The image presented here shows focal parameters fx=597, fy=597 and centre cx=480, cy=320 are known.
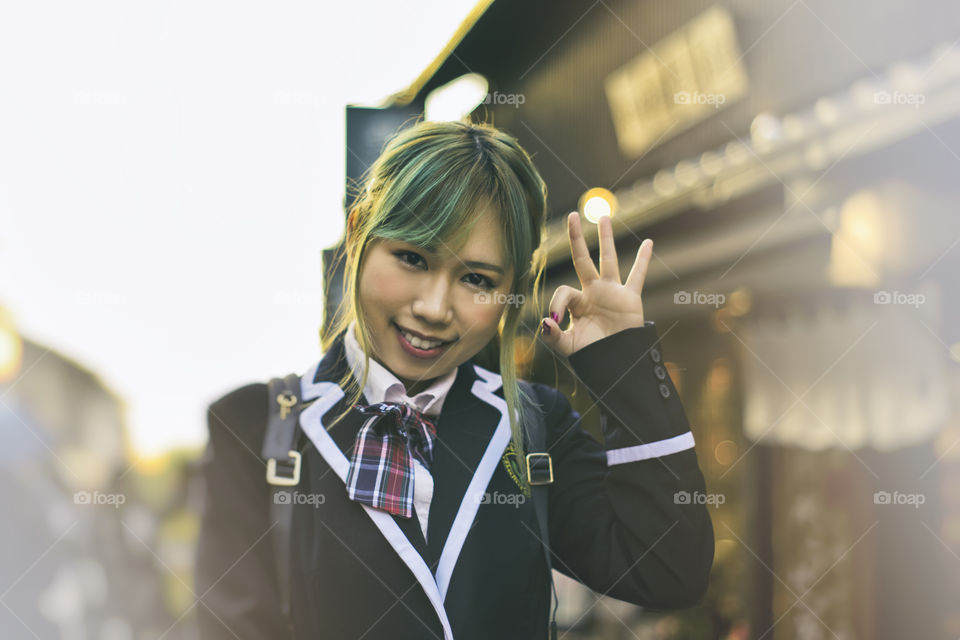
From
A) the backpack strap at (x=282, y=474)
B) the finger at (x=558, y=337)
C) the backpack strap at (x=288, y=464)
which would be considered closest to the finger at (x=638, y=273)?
the finger at (x=558, y=337)

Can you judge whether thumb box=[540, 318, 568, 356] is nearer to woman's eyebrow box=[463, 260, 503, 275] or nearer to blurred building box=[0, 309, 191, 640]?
woman's eyebrow box=[463, 260, 503, 275]

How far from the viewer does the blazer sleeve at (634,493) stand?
827mm

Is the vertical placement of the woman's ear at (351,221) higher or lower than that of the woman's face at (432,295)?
higher

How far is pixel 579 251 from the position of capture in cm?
87

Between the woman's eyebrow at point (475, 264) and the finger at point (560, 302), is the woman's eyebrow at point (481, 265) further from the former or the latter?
the finger at point (560, 302)

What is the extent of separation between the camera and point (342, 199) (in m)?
1.08

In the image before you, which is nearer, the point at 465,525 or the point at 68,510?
the point at 465,525

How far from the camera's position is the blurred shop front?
1388 mm

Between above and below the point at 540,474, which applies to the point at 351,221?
above

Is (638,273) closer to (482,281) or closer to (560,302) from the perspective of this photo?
(560,302)

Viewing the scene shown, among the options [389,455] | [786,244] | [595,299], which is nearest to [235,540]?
[389,455]

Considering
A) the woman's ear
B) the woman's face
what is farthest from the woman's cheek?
the woman's ear

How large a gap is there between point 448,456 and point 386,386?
5.3 inches

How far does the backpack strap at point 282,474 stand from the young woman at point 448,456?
0.4 inches
